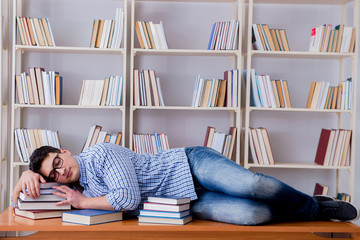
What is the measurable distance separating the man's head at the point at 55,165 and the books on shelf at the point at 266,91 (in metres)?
1.73

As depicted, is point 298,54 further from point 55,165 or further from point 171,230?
point 55,165

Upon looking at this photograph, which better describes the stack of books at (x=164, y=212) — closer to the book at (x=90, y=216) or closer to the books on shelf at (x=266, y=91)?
the book at (x=90, y=216)

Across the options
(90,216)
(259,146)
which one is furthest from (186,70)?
(90,216)

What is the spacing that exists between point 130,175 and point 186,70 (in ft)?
6.14

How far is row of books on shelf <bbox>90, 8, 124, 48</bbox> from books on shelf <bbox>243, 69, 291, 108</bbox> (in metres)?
1.02

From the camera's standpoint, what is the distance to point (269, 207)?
2029mm

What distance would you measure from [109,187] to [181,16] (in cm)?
209

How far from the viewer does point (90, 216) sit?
187 cm

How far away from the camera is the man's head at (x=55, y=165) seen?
2025 millimetres

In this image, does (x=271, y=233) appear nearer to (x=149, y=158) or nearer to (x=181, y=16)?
(x=149, y=158)

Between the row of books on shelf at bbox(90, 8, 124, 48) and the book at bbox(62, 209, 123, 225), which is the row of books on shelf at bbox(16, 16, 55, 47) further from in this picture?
the book at bbox(62, 209, 123, 225)

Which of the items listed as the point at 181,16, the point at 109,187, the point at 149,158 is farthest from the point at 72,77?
the point at 109,187

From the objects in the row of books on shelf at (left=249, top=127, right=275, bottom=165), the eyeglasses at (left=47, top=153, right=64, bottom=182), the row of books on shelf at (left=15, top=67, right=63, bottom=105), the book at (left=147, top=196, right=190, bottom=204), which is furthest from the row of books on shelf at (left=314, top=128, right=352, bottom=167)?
the eyeglasses at (left=47, top=153, right=64, bottom=182)

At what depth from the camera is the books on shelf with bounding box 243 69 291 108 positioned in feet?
11.2
